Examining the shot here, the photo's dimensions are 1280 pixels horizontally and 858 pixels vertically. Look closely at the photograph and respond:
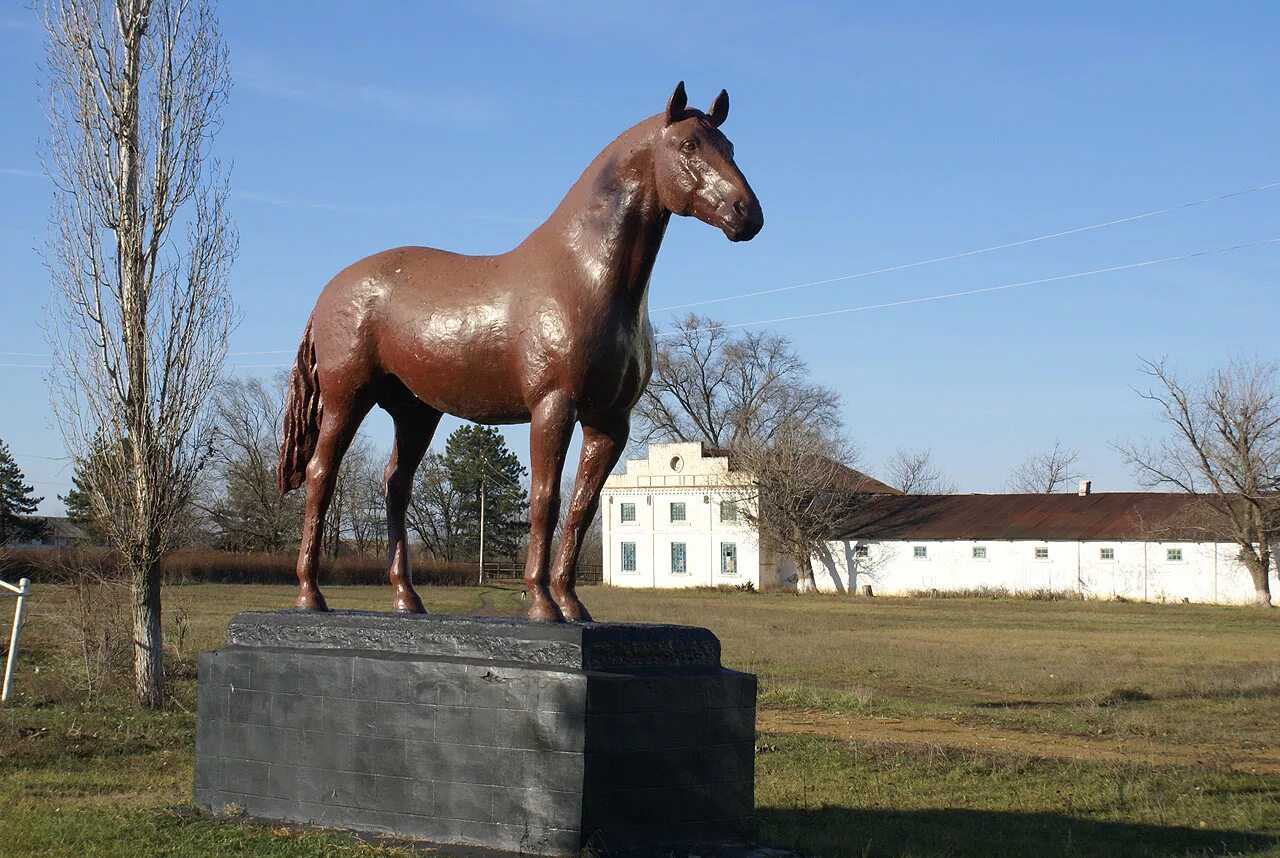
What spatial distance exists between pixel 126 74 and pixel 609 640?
11.5 m

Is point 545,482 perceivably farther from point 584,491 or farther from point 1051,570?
point 1051,570

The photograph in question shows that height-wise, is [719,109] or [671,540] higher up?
[719,109]

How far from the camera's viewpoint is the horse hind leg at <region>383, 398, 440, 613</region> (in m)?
7.00

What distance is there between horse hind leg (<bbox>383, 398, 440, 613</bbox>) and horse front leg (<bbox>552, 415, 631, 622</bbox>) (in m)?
1.16

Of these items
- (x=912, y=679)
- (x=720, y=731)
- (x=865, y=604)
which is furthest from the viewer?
(x=865, y=604)

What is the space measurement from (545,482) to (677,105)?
1.86 m

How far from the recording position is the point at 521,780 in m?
5.40

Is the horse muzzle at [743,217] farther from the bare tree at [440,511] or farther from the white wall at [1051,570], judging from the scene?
the bare tree at [440,511]

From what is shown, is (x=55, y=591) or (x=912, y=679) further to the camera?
(x=912, y=679)

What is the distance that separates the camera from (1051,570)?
1993 inches

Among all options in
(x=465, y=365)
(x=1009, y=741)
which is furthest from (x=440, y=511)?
(x=465, y=365)

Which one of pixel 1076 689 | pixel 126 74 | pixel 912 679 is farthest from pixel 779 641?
pixel 126 74

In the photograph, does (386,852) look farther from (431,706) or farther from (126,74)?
(126,74)

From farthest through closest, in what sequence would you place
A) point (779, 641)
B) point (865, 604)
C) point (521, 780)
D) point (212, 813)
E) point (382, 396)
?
point (865, 604), point (779, 641), point (382, 396), point (212, 813), point (521, 780)
